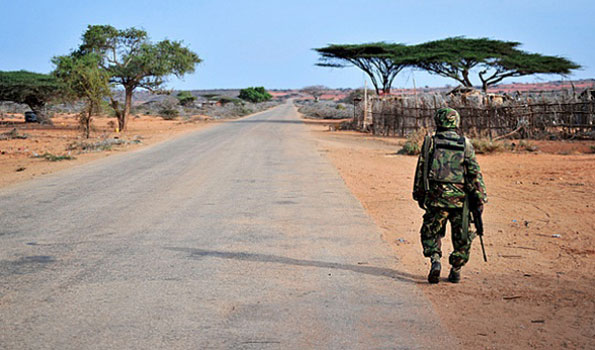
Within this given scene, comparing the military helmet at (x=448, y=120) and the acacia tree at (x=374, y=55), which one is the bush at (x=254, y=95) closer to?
the acacia tree at (x=374, y=55)

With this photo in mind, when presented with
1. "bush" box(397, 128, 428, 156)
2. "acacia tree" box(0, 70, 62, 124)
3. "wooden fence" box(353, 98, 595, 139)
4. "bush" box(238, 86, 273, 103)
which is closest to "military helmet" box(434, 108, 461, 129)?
"bush" box(397, 128, 428, 156)

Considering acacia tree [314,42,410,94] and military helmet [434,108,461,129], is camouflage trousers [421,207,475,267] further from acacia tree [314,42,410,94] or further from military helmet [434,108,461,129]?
acacia tree [314,42,410,94]

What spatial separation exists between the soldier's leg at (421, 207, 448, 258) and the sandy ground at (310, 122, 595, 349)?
300 mm

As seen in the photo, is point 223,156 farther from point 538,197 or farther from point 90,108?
point 90,108

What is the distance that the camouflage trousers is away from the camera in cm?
472

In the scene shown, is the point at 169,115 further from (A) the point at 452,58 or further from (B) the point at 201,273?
(B) the point at 201,273

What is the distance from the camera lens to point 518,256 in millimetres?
5781

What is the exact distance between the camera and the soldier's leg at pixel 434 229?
4777 mm

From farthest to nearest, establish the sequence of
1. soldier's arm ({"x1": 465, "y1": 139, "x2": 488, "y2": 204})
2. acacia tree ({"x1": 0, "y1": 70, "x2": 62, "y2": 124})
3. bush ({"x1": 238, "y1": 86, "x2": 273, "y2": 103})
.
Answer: bush ({"x1": 238, "y1": 86, "x2": 273, "y2": 103})
acacia tree ({"x1": 0, "y1": 70, "x2": 62, "y2": 124})
soldier's arm ({"x1": 465, "y1": 139, "x2": 488, "y2": 204})

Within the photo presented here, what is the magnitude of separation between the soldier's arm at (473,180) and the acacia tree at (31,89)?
32.6m

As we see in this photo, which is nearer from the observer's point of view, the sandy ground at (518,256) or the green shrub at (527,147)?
the sandy ground at (518,256)

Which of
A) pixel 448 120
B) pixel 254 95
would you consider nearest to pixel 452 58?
pixel 448 120

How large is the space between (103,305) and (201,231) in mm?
2468

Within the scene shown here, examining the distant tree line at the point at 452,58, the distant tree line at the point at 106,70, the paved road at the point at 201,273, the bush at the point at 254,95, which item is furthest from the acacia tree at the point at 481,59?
the bush at the point at 254,95
